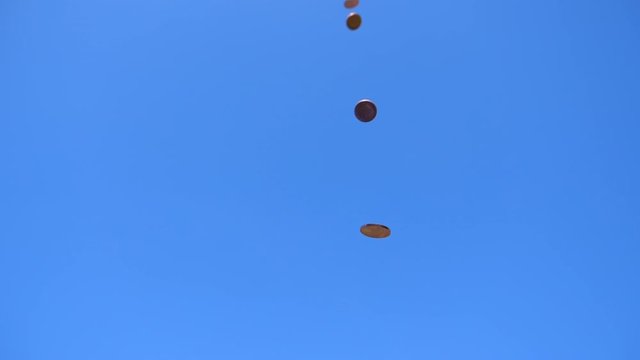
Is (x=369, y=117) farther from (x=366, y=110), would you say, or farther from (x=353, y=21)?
(x=353, y=21)

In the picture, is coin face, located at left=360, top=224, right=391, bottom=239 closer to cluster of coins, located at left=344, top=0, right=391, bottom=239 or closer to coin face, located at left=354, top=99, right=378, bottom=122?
cluster of coins, located at left=344, top=0, right=391, bottom=239

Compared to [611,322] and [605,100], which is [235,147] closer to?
[605,100]

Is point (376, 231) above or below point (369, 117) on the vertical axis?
below

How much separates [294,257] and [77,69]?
1000 millimetres

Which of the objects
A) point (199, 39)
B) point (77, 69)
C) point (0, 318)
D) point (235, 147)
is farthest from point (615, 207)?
point (0, 318)

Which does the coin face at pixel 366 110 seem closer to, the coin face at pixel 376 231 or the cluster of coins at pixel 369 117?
the cluster of coins at pixel 369 117

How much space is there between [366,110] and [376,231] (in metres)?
0.34

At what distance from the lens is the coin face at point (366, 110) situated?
1241 mm

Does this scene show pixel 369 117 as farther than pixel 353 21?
Yes

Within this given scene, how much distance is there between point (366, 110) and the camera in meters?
1.25

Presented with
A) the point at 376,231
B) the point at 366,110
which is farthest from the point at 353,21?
the point at 376,231

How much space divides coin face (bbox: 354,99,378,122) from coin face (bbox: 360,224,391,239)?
30 centimetres

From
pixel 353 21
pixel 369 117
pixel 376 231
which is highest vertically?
pixel 353 21

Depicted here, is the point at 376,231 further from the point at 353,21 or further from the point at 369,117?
the point at 353,21
